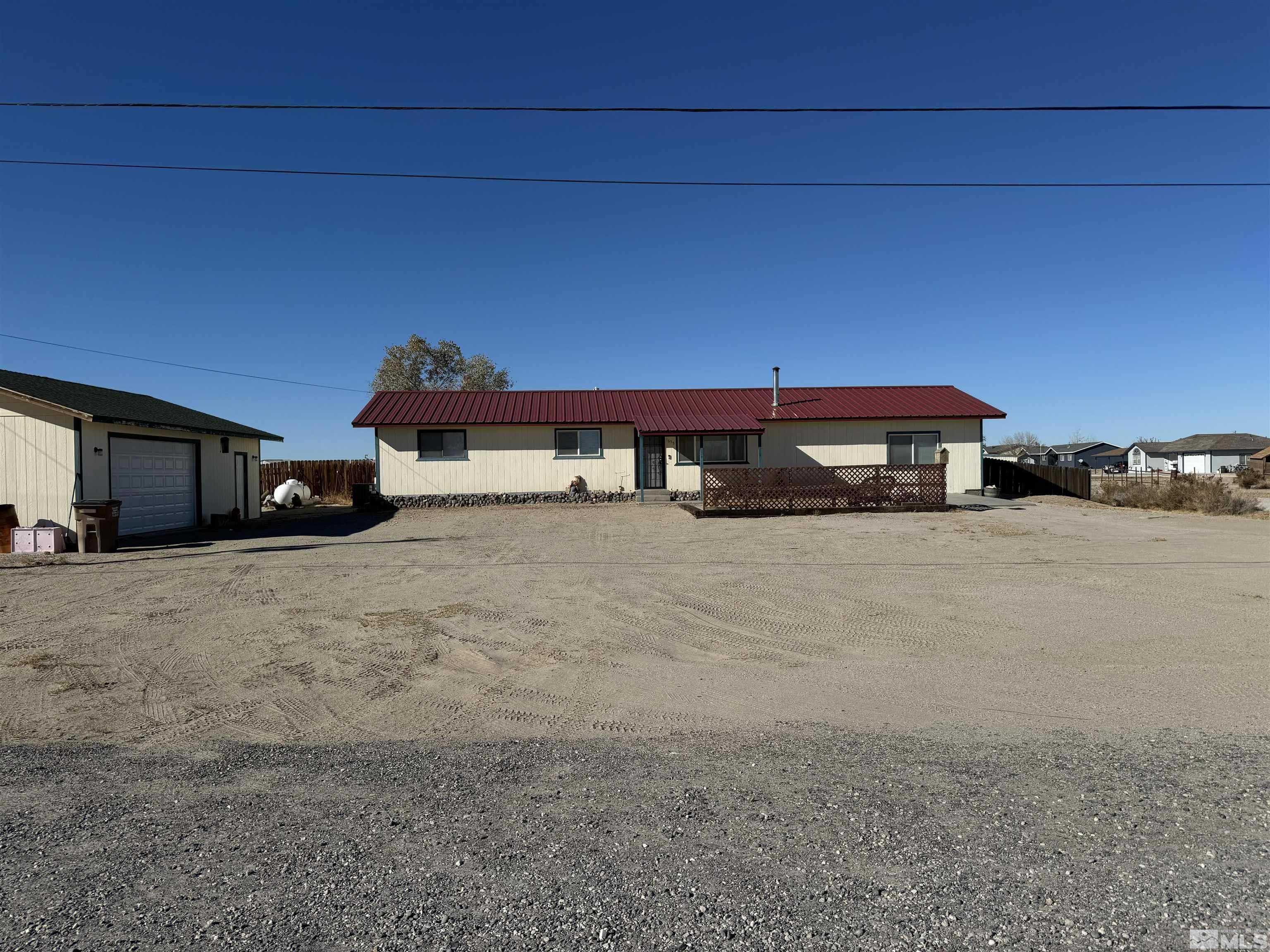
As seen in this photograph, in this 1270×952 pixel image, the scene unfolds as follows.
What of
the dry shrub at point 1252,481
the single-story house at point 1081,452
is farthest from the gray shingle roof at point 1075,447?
the dry shrub at point 1252,481

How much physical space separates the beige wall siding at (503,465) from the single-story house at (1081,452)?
282ft

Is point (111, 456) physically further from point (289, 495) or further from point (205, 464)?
point (289, 495)

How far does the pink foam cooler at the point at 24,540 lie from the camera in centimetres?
1334

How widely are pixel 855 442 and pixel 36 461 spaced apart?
22896 millimetres

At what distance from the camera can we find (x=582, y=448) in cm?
2475

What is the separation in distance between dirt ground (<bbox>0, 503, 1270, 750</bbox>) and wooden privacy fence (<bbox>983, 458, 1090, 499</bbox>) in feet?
43.0

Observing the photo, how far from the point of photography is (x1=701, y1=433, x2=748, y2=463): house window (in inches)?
977

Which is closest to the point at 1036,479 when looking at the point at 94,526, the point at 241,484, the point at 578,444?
the point at 578,444

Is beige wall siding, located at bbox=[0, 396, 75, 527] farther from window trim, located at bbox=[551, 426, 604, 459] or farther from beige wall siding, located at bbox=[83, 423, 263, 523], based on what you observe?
window trim, located at bbox=[551, 426, 604, 459]

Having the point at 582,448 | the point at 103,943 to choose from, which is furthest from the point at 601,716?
the point at 582,448

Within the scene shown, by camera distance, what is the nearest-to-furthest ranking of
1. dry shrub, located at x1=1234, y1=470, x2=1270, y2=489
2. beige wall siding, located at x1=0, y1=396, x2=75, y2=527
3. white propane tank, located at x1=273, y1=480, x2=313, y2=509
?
beige wall siding, located at x1=0, y1=396, x2=75, y2=527 < white propane tank, located at x1=273, y1=480, x2=313, y2=509 < dry shrub, located at x1=1234, y1=470, x2=1270, y2=489

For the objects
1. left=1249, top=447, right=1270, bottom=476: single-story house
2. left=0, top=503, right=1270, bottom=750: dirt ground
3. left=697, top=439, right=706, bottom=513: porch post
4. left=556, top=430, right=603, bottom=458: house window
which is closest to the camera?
left=0, top=503, right=1270, bottom=750: dirt ground

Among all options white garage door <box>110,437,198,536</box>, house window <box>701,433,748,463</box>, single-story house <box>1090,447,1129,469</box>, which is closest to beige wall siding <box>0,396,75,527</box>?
white garage door <box>110,437,198,536</box>

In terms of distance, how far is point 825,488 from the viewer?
19.8 m
